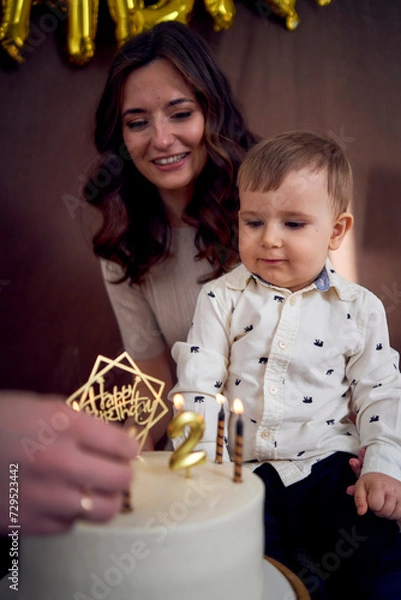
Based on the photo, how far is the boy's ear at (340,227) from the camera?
50.2 inches

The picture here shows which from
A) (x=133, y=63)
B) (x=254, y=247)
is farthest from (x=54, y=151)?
(x=254, y=247)

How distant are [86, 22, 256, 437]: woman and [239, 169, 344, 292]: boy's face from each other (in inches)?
17.6

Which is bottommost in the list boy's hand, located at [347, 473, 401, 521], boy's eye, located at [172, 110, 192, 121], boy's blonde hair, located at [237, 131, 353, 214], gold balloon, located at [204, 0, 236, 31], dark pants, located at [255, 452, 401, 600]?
dark pants, located at [255, 452, 401, 600]

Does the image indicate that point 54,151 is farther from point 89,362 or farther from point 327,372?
point 327,372

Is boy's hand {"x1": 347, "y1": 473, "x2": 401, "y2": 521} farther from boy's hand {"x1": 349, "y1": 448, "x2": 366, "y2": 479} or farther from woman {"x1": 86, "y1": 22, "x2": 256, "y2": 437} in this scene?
woman {"x1": 86, "y1": 22, "x2": 256, "y2": 437}

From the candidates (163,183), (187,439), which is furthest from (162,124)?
(187,439)

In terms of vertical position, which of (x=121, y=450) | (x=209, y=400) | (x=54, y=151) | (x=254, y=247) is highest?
(x=54, y=151)

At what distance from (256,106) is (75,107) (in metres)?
0.62

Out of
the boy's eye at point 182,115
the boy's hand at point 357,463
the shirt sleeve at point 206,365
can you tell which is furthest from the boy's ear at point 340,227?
the boy's eye at point 182,115

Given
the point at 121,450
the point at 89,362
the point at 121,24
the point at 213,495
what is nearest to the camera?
the point at 121,450

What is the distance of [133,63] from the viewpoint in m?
1.56

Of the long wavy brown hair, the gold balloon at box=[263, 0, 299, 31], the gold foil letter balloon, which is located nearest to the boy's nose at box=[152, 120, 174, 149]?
the long wavy brown hair

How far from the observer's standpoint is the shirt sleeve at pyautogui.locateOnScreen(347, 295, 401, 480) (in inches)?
45.7

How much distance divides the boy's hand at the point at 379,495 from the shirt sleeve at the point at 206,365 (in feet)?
0.82
